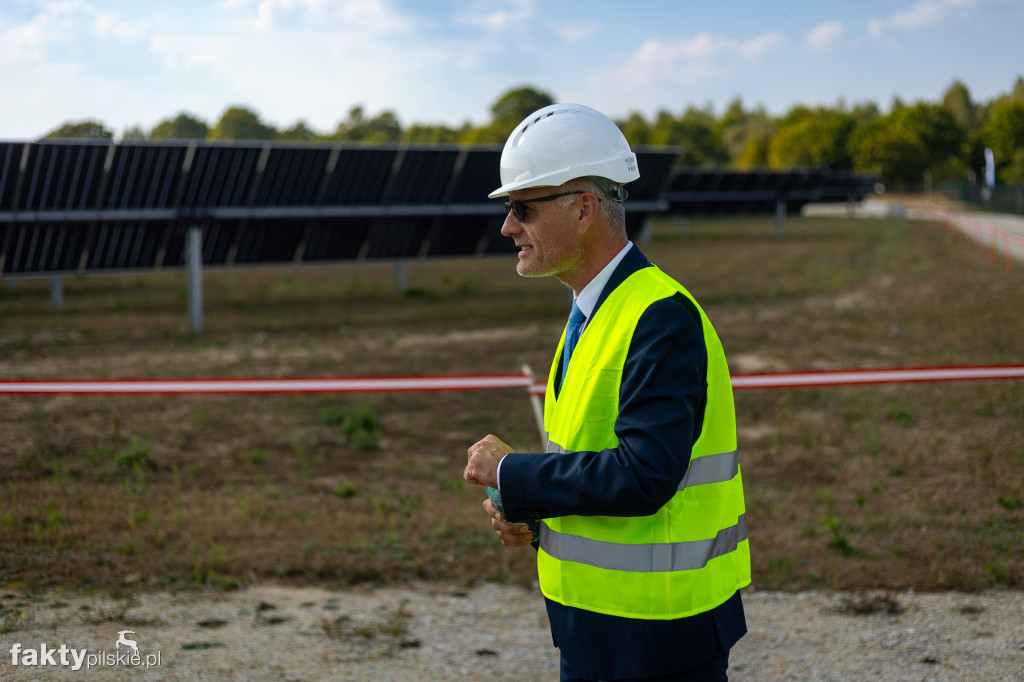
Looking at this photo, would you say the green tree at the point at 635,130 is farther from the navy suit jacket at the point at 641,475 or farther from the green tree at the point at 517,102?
the navy suit jacket at the point at 641,475

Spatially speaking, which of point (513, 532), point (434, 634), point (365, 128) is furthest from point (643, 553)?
point (365, 128)

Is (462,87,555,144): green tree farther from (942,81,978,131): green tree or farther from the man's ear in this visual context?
the man's ear

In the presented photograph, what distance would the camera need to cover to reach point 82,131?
48.9ft

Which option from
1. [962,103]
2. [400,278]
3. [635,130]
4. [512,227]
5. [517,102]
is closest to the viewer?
[512,227]

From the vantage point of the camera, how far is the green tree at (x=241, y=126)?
1844 centimetres

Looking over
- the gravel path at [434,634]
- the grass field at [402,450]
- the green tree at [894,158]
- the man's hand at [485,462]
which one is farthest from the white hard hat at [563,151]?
the green tree at [894,158]

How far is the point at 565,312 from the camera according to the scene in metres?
18.5

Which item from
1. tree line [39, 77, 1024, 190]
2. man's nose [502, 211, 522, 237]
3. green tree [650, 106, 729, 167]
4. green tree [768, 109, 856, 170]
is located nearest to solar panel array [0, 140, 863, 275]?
man's nose [502, 211, 522, 237]

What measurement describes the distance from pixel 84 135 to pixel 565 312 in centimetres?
889

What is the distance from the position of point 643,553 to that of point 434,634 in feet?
9.72

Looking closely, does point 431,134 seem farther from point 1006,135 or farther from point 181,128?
point 181,128

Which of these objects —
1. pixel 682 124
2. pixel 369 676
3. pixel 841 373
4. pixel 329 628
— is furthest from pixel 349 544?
pixel 682 124

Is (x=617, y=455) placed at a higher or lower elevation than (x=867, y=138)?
lower

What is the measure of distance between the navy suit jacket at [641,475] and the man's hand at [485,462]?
0.04 metres
